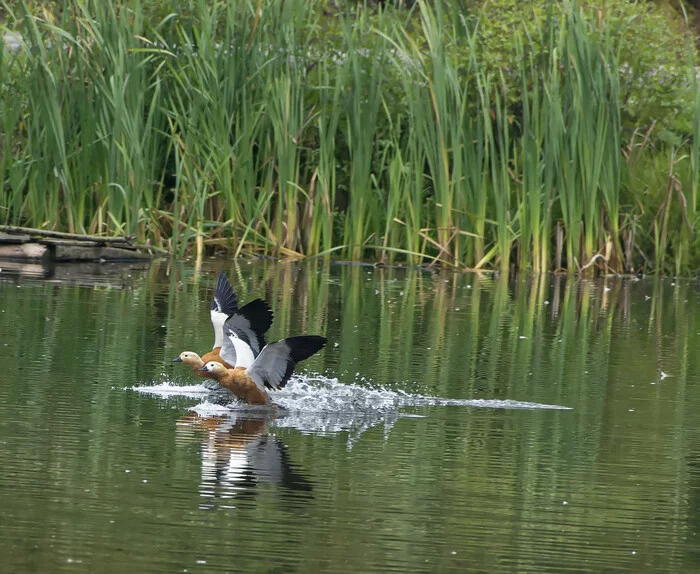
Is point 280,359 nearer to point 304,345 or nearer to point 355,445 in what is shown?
point 304,345

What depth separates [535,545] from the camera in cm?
527

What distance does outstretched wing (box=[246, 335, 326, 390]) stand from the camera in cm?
809

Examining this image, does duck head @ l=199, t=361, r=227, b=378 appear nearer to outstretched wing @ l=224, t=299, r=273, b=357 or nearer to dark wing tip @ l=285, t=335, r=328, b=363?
dark wing tip @ l=285, t=335, r=328, b=363

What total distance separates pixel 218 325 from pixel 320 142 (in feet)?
27.8

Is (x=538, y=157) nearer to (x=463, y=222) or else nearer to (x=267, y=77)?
(x=463, y=222)

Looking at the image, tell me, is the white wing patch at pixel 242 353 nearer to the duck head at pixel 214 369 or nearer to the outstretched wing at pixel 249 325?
the outstretched wing at pixel 249 325

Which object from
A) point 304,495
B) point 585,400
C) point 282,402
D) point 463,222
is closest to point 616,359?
point 585,400

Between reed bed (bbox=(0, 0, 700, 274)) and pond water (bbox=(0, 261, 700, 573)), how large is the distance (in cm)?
377

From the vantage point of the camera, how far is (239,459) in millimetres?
6547

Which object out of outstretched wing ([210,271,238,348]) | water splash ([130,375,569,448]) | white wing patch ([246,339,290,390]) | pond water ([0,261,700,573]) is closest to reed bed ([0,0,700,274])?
pond water ([0,261,700,573])

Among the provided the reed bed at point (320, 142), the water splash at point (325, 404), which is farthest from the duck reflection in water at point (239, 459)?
the reed bed at point (320, 142)

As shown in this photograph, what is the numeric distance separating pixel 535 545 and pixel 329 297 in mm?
8663

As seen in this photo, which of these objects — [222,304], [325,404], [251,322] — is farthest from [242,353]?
[222,304]

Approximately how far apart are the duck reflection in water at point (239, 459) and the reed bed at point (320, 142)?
9142mm
